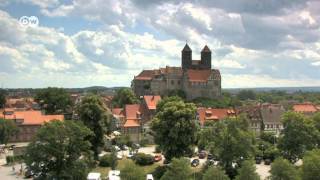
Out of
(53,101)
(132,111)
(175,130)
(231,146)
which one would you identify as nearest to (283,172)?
(231,146)

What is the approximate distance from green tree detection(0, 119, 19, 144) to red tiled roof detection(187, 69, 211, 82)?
62721 mm

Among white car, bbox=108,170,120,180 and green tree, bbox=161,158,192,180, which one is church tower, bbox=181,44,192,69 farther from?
green tree, bbox=161,158,192,180

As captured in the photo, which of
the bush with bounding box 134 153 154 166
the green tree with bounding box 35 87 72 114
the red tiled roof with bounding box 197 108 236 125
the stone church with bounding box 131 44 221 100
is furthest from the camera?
the stone church with bounding box 131 44 221 100

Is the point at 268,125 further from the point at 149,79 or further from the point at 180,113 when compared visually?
→ the point at 149,79

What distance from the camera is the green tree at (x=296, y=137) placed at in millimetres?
60969

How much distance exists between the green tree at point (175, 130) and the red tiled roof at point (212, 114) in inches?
1488

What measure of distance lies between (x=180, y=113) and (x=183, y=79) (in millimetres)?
80070

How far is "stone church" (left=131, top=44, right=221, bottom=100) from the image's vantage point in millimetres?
136500

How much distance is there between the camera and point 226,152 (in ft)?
178

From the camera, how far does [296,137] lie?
61125mm

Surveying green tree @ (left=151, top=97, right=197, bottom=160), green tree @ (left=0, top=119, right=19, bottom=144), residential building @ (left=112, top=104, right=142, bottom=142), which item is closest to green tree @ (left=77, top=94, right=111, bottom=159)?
green tree @ (left=151, top=97, right=197, bottom=160)

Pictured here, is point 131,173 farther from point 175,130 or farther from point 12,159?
point 12,159

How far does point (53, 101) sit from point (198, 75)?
45335mm

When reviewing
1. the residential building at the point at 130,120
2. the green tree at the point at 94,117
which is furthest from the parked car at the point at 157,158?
the residential building at the point at 130,120
